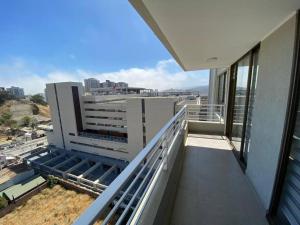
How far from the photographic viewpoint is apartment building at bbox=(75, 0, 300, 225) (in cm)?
112

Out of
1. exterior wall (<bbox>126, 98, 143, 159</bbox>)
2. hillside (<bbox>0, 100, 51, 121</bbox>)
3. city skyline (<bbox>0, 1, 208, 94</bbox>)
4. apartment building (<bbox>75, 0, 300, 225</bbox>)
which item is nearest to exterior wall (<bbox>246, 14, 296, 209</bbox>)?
apartment building (<bbox>75, 0, 300, 225</bbox>)

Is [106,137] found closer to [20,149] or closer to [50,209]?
[50,209]

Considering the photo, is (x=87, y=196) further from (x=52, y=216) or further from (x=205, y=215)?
(x=205, y=215)

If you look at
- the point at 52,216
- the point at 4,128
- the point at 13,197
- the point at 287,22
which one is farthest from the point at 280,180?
the point at 4,128

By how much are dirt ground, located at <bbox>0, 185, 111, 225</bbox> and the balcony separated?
7645mm

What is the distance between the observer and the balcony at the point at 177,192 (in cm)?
66

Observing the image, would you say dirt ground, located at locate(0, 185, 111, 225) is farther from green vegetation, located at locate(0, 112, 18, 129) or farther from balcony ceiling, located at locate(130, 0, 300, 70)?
green vegetation, located at locate(0, 112, 18, 129)

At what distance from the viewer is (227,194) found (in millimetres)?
1756

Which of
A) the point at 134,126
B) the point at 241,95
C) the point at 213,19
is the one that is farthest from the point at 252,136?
the point at 134,126

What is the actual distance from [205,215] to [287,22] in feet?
7.00

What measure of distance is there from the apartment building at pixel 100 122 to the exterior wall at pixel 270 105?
1124 centimetres

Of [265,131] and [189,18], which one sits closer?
[189,18]

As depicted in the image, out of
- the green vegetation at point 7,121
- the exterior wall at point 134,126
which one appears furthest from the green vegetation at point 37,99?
the exterior wall at point 134,126

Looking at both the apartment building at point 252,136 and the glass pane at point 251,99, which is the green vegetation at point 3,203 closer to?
the apartment building at point 252,136
